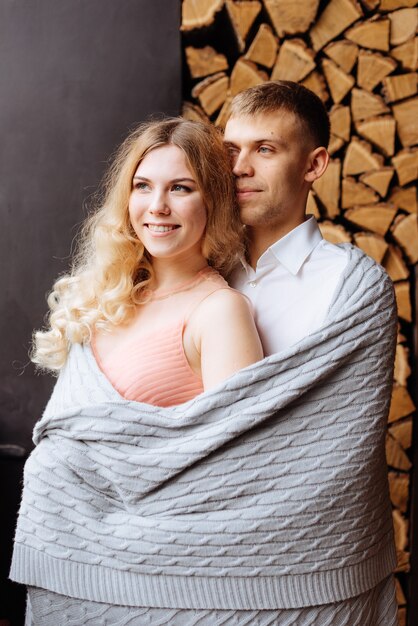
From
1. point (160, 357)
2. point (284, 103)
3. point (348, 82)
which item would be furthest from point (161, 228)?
point (348, 82)

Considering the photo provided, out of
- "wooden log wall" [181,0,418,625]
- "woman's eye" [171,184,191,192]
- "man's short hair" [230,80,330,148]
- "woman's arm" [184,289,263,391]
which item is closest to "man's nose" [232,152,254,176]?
"man's short hair" [230,80,330,148]

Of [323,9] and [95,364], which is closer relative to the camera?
[95,364]

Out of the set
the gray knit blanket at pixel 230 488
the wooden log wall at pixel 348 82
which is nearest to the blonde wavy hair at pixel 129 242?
the gray knit blanket at pixel 230 488

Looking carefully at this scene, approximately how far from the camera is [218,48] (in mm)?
2525

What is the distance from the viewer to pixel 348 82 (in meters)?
2.45

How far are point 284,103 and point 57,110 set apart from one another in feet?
2.93

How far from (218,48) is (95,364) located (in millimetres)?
1424

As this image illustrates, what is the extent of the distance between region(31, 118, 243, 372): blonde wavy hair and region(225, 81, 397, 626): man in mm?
77

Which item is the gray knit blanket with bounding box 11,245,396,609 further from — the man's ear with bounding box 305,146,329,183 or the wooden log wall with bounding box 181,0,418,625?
the wooden log wall with bounding box 181,0,418,625

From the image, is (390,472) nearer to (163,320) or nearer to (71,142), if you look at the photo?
(163,320)

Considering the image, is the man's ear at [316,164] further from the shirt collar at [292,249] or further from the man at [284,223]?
the shirt collar at [292,249]

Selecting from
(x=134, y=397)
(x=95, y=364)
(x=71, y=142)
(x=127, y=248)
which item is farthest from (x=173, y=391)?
(x=71, y=142)

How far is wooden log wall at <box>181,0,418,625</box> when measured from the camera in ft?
7.98

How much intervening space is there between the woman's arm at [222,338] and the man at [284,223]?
16cm
